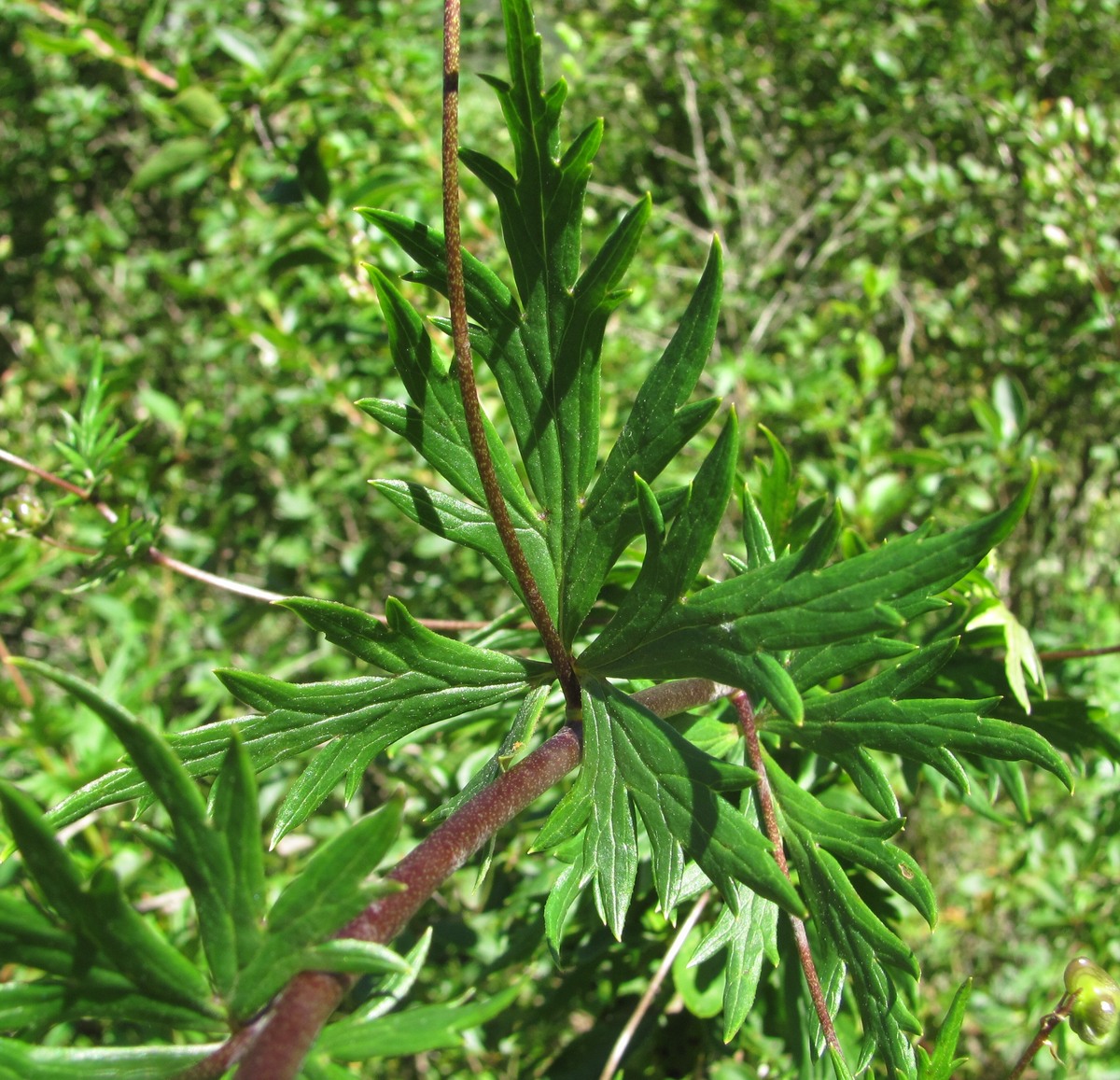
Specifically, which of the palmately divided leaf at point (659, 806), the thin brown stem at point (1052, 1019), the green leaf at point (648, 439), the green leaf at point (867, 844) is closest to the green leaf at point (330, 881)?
the palmately divided leaf at point (659, 806)

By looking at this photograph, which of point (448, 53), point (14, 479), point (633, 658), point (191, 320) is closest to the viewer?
point (448, 53)

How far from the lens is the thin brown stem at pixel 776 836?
2.88ft

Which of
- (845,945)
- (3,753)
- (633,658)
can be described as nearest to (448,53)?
(633,658)

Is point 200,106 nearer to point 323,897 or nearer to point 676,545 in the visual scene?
point 676,545

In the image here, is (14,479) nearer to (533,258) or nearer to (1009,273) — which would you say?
(533,258)

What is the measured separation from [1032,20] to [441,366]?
4022 mm

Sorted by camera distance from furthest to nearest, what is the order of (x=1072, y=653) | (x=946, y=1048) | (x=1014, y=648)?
(x=1072, y=653), (x=1014, y=648), (x=946, y=1048)

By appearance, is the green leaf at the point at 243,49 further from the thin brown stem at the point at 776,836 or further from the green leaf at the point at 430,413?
the thin brown stem at the point at 776,836

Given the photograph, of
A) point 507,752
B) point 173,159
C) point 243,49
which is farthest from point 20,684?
point 507,752

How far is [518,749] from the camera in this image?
96cm

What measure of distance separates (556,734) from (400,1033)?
1.18 feet

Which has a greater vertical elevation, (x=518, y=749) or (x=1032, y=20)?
(x=1032, y=20)

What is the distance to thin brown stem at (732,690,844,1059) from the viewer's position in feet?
2.88

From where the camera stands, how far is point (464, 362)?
0.87 metres
